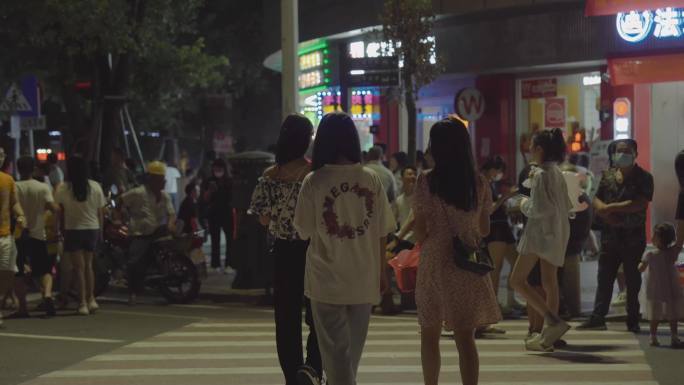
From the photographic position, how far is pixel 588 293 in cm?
1509

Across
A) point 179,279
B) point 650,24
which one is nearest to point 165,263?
point 179,279

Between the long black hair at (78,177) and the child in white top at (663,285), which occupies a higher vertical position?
the long black hair at (78,177)

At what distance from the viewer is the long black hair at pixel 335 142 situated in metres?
7.05

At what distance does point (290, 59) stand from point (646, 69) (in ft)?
20.7

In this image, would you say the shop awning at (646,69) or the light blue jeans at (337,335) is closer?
the light blue jeans at (337,335)

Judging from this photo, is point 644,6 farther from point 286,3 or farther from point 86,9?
Result: point 86,9

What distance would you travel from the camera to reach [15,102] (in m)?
22.9

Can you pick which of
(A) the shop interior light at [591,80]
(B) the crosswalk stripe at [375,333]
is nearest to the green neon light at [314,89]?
(A) the shop interior light at [591,80]

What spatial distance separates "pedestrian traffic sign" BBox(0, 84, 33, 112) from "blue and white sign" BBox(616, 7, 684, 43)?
1128 cm

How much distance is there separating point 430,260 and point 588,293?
324 inches

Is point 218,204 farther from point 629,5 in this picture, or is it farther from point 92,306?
point 629,5

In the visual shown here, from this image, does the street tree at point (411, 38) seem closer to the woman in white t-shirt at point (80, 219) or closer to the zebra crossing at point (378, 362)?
the woman in white t-shirt at point (80, 219)

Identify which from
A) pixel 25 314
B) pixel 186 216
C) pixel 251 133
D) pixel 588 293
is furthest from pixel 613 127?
pixel 251 133

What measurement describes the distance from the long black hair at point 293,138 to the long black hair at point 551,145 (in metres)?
2.96
